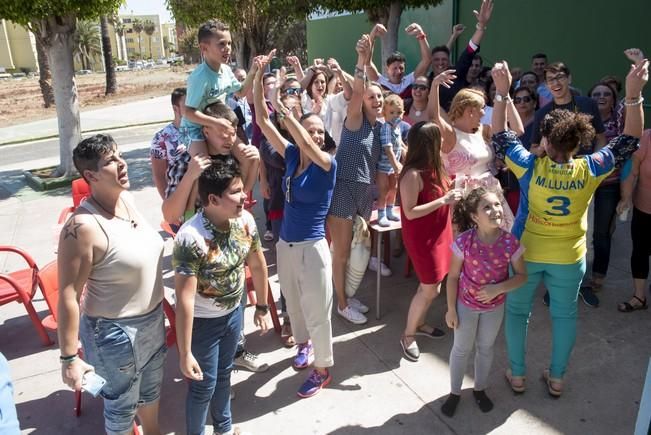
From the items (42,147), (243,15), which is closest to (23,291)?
(243,15)

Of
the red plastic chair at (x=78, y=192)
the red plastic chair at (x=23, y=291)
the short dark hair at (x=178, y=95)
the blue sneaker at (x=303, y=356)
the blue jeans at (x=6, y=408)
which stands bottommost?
the blue sneaker at (x=303, y=356)

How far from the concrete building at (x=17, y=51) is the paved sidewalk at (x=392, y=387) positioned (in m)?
73.3

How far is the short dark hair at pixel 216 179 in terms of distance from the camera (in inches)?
91.7

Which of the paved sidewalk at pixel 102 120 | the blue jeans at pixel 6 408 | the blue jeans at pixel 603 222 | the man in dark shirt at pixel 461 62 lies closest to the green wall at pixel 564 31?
the man in dark shirt at pixel 461 62

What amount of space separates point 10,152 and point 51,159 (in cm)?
248

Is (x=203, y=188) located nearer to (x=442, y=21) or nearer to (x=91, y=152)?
(x=91, y=152)

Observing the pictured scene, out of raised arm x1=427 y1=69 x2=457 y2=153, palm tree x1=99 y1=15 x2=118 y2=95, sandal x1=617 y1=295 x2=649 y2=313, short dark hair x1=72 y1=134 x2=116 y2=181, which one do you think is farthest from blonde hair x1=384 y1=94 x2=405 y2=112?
palm tree x1=99 y1=15 x2=118 y2=95

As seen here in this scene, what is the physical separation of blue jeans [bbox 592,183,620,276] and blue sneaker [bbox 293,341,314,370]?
265 cm

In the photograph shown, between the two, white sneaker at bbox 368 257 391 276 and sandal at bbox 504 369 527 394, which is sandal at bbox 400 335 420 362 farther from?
white sneaker at bbox 368 257 391 276

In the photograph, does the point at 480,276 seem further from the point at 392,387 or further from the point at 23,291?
the point at 23,291

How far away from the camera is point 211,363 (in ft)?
8.25

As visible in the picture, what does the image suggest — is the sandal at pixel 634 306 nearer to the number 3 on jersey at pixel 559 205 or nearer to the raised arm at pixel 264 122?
the number 3 on jersey at pixel 559 205

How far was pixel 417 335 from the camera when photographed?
3.89m

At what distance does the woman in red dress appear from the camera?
326cm
